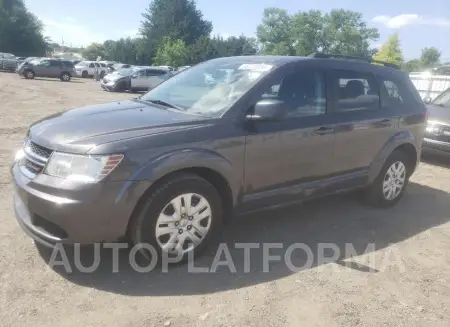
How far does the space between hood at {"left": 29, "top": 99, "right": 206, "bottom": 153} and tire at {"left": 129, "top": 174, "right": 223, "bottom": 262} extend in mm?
436

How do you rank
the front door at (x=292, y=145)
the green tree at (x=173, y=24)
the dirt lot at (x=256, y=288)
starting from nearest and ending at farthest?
the dirt lot at (x=256, y=288)
the front door at (x=292, y=145)
the green tree at (x=173, y=24)

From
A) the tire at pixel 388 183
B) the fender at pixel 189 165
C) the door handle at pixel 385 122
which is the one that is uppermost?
the door handle at pixel 385 122

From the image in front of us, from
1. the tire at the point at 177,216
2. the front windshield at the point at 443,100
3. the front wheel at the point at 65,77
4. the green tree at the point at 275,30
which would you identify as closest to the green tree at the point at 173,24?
the green tree at the point at 275,30

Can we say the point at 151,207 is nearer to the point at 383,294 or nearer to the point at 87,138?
the point at 87,138

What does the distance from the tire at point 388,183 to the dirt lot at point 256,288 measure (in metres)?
0.70

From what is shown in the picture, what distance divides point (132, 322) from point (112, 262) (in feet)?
2.73

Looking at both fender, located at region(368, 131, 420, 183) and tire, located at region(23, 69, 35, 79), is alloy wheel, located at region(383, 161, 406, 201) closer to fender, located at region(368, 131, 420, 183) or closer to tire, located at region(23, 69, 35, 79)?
fender, located at region(368, 131, 420, 183)

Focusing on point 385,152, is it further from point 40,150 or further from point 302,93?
point 40,150

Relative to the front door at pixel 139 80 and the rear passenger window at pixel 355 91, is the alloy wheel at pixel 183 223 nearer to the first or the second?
the rear passenger window at pixel 355 91

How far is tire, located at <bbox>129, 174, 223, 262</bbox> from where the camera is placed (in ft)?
10.3

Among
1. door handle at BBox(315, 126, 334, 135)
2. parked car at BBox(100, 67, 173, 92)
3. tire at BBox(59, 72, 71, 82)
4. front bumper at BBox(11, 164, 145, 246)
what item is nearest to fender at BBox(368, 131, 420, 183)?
door handle at BBox(315, 126, 334, 135)

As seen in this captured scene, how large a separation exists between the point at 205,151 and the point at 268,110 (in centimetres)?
62

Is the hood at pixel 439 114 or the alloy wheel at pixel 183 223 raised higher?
the hood at pixel 439 114

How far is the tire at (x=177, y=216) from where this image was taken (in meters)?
3.13
